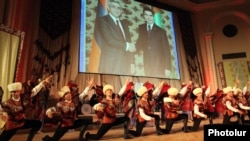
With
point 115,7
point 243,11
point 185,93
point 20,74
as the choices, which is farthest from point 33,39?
point 243,11

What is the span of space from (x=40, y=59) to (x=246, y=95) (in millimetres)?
5856

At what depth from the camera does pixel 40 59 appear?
21.3 feet

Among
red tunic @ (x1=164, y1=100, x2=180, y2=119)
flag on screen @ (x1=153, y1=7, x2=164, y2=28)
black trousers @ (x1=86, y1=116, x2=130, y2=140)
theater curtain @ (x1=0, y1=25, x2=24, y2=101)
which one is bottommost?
black trousers @ (x1=86, y1=116, x2=130, y2=140)

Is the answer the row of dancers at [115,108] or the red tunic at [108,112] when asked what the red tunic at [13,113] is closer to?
the row of dancers at [115,108]

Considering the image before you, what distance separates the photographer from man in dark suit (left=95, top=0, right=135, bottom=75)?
7570 millimetres

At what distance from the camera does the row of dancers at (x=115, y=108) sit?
3.30 metres

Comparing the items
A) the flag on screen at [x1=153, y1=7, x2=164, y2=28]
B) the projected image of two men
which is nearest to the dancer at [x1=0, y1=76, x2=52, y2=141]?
the projected image of two men

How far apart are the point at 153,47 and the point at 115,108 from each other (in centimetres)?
531

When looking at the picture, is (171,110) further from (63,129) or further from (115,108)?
(63,129)

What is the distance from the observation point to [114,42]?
7.92 m

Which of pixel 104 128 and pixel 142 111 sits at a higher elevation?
pixel 142 111

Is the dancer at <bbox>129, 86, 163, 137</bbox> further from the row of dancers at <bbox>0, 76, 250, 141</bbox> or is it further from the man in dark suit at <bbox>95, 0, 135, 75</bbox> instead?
the man in dark suit at <bbox>95, 0, 135, 75</bbox>

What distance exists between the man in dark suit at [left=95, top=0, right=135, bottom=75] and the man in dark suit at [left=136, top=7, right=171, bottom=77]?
2.04 feet

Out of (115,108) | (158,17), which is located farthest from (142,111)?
(158,17)
